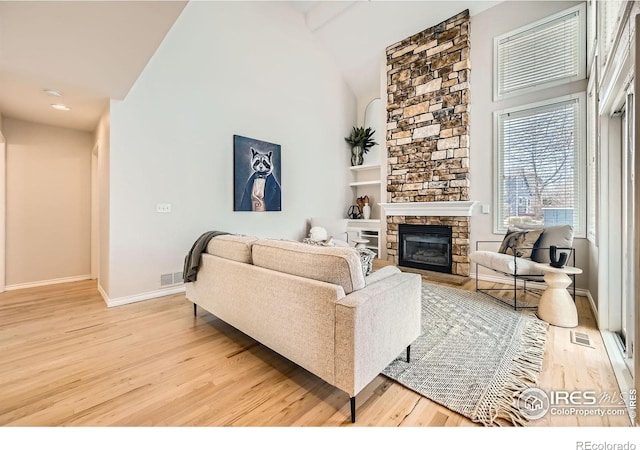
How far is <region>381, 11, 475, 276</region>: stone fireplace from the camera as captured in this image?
412 cm

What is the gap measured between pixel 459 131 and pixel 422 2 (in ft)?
6.67

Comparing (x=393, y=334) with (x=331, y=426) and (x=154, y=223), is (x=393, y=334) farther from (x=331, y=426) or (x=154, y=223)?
(x=154, y=223)

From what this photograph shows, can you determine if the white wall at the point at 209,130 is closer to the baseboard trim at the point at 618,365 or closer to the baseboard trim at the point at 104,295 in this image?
the baseboard trim at the point at 104,295

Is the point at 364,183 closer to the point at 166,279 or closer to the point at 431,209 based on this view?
the point at 431,209

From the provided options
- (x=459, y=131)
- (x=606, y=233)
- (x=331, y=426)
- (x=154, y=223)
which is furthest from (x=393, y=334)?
(x=459, y=131)

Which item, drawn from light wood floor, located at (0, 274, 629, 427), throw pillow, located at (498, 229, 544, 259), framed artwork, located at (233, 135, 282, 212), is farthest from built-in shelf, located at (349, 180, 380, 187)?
light wood floor, located at (0, 274, 629, 427)

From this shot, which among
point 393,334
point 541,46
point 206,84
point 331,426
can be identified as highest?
point 541,46

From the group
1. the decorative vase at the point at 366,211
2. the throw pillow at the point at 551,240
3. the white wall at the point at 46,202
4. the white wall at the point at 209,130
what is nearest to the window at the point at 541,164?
the throw pillow at the point at 551,240

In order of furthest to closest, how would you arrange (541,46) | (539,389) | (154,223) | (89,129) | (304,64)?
(304,64) → (89,129) → (541,46) → (154,223) → (539,389)

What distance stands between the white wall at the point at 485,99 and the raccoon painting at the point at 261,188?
3.04 metres

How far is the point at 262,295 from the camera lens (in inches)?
69.2

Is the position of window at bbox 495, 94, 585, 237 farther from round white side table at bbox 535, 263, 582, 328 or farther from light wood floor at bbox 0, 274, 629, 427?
light wood floor at bbox 0, 274, 629, 427

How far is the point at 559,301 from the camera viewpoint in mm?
2434

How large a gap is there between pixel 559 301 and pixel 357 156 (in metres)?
4.31
